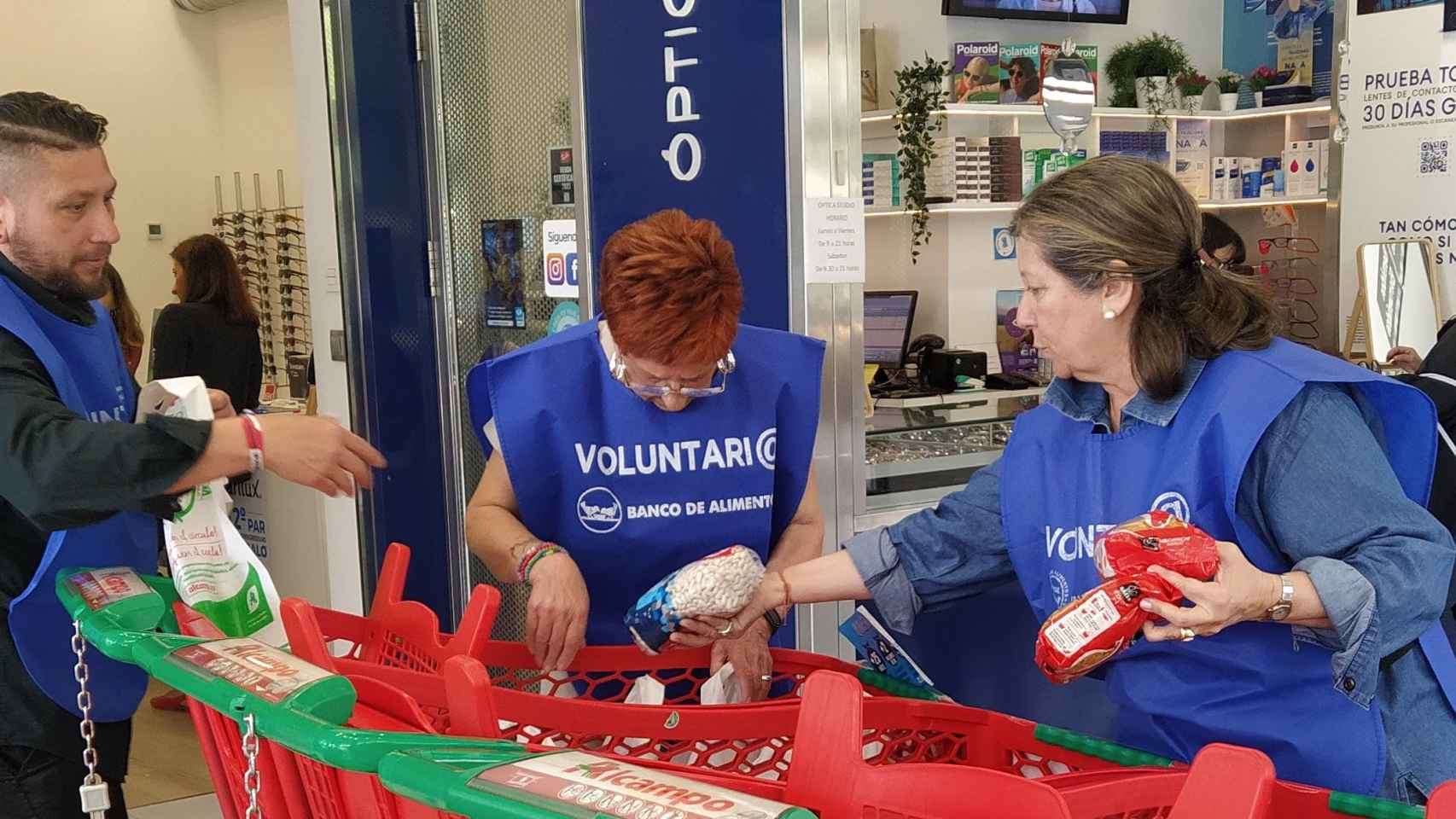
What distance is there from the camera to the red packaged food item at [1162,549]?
1571mm

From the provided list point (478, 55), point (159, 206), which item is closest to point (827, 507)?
point (478, 55)

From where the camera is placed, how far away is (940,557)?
2137 millimetres

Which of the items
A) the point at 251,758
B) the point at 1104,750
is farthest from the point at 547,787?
the point at 1104,750

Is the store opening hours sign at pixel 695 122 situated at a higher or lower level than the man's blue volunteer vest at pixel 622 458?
higher

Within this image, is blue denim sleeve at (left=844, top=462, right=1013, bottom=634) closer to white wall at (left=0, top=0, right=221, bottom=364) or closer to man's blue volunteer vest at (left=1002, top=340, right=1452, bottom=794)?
man's blue volunteer vest at (left=1002, top=340, right=1452, bottom=794)

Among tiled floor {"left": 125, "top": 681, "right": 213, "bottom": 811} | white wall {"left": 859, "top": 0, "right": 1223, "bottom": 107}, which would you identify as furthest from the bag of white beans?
white wall {"left": 859, "top": 0, "right": 1223, "bottom": 107}

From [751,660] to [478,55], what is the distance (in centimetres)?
259

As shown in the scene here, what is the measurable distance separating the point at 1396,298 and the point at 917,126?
275 cm

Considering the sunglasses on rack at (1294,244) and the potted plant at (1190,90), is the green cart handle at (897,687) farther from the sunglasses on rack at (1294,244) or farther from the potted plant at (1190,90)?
the sunglasses on rack at (1294,244)

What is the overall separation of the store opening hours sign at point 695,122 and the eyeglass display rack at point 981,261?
85 centimetres

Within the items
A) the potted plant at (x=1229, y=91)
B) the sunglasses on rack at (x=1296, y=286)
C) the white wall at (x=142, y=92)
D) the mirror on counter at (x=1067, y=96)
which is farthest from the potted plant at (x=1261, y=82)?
the white wall at (x=142, y=92)

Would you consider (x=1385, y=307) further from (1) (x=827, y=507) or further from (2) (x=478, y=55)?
(2) (x=478, y=55)

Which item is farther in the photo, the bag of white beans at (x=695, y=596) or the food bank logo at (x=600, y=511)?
the food bank logo at (x=600, y=511)

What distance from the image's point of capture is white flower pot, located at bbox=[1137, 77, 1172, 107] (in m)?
9.48
